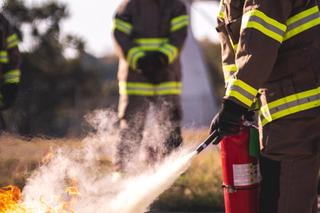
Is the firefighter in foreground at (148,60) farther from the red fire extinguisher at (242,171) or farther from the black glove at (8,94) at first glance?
the red fire extinguisher at (242,171)

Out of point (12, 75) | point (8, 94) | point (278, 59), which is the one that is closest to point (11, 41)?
point (12, 75)

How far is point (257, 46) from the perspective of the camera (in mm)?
3471

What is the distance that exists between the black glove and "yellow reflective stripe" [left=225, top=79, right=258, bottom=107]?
318 centimetres

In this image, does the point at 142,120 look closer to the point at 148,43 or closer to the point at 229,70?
the point at 148,43

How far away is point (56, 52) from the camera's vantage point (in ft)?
67.8

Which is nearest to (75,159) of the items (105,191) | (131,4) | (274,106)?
(105,191)

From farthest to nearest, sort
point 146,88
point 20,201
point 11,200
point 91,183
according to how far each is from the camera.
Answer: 1. point 146,88
2. point 91,183
3. point 20,201
4. point 11,200

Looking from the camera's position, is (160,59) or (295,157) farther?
(160,59)

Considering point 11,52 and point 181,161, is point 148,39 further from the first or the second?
Answer: point 181,161

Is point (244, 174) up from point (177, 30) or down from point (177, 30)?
down

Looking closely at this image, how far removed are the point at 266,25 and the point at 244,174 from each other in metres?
0.85

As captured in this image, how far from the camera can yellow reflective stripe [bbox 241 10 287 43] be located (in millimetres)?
3492

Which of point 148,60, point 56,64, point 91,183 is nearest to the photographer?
point 91,183

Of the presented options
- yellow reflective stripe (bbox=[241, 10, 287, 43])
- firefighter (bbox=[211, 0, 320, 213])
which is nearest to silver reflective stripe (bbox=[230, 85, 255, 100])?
firefighter (bbox=[211, 0, 320, 213])
